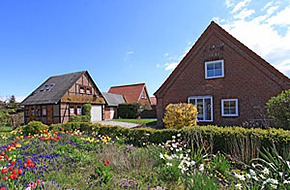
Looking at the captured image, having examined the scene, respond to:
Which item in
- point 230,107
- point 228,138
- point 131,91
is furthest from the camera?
point 131,91

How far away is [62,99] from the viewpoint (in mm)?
18109

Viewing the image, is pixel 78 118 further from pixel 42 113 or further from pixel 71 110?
pixel 42 113

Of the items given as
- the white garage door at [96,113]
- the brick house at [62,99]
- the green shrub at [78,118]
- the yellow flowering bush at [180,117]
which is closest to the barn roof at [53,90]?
the brick house at [62,99]

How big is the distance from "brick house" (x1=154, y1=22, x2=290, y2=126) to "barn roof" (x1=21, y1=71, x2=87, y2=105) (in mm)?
12790

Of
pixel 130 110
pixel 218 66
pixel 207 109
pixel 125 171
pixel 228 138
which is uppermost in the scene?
pixel 218 66

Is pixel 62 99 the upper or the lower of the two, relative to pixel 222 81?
lower

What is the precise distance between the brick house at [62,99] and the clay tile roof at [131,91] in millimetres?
7981

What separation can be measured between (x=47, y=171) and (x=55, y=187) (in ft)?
2.74

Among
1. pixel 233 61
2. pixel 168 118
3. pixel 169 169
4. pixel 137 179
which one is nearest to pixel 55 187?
pixel 137 179

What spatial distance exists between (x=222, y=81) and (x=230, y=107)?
1.92m

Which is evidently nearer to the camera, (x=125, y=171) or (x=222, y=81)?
(x=125, y=171)

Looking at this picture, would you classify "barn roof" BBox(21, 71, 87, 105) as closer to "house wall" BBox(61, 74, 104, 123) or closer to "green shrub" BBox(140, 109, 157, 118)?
"house wall" BBox(61, 74, 104, 123)

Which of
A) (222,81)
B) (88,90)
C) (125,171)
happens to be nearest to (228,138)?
(125,171)

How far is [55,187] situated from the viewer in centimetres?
284
